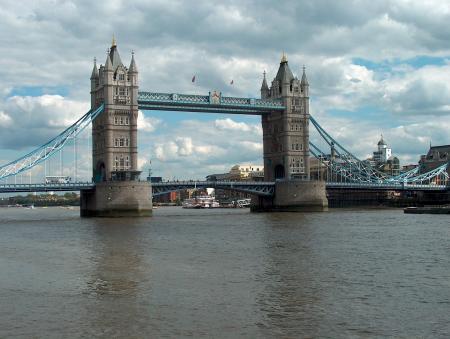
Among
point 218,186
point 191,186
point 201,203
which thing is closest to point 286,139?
point 218,186

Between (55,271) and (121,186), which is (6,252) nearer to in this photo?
(55,271)

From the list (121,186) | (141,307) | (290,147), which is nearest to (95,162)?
(121,186)

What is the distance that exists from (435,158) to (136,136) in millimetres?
86575

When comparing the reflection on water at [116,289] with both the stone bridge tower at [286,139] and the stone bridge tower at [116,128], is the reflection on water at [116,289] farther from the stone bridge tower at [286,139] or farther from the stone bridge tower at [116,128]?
the stone bridge tower at [286,139]

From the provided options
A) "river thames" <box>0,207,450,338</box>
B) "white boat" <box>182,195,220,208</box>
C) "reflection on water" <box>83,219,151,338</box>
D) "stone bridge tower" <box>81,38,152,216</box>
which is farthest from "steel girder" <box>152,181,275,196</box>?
"white boat" <box>182,195,220,208</box>

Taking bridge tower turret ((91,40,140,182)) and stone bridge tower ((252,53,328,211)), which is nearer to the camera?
bridge tower turret ((91,40,140,182))

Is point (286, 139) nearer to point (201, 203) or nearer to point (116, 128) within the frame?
point (116, 128)

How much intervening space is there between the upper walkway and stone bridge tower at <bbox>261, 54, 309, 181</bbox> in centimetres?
763

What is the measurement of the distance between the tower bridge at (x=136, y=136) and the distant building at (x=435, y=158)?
42.1 metres

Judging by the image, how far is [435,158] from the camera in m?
152

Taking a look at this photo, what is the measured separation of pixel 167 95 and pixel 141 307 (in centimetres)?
7157

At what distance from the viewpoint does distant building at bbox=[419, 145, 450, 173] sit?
14955 cm

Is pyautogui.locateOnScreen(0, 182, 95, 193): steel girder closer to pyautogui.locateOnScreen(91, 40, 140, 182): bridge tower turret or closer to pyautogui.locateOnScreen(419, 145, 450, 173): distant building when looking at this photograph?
pyautogui.locateOnScreen(91, 40, 140, 182): bridge tower turret

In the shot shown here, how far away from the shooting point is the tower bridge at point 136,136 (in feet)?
270
